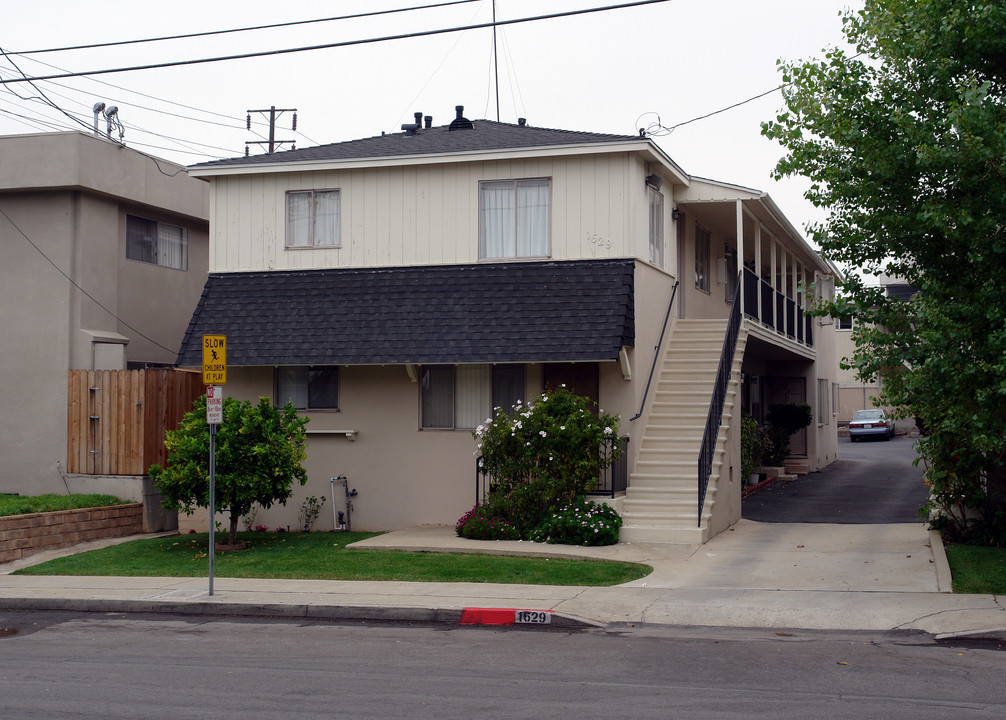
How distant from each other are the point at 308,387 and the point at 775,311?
1078 cm

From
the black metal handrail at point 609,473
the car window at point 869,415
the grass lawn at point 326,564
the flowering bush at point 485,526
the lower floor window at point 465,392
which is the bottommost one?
the grass lawn at point 326,564

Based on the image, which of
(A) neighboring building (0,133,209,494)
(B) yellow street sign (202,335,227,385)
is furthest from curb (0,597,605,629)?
(A) neighboring building (0,133,209,494)

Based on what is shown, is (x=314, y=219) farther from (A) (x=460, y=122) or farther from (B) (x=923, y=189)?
(B) (x=923, y=189)

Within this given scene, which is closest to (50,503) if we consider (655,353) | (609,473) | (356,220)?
(356,220)

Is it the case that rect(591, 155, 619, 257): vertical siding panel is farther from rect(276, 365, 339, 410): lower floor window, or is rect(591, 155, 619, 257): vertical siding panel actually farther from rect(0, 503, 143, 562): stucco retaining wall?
rect(0, 503, 143, 562): stucco retaining wall

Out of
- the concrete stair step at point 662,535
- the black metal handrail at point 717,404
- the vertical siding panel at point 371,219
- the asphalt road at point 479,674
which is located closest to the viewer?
the asphalt road at point 479,674

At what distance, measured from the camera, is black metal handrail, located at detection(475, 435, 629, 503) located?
1620cm

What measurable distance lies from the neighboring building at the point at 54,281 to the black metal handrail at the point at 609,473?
7874 millimetres

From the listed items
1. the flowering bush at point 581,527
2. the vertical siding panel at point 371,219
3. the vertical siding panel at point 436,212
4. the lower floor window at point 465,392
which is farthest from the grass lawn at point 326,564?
the vertical siding panel at point 436,212

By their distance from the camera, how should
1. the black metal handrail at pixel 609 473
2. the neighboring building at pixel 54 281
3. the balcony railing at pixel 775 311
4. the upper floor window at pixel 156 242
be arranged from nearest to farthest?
the black metal handrail at pixel 609 473 → the neighboring building at pixel 54 281 → the balcony railing at pixel 775 311 → the upper floor window at pixel 156 242

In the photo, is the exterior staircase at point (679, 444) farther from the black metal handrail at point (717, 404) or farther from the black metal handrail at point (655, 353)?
the black metal handrail at point (655, 353)

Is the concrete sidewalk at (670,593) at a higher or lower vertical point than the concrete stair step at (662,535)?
lower

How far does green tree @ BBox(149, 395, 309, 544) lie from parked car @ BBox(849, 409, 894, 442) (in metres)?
37.4

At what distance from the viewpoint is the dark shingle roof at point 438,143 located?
1769 centimetres
